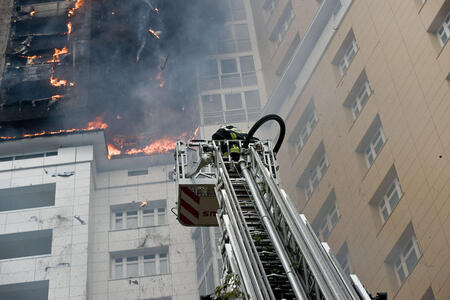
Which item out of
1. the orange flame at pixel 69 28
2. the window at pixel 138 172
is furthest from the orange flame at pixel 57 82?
the window at pixel 138 172

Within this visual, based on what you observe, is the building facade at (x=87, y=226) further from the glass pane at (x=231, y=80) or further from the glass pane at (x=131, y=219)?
the glass pane at (x=231, y=80)

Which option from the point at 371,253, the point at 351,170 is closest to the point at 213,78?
the point at 351,170

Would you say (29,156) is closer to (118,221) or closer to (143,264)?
(118,221)

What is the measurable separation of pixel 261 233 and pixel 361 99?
1528 cm

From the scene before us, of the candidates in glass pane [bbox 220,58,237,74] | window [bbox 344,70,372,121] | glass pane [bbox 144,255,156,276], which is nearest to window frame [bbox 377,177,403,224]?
window [bbox 344,70,372,121]

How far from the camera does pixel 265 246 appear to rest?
10.1 m

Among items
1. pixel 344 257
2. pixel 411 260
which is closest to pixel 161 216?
pixel 344 257

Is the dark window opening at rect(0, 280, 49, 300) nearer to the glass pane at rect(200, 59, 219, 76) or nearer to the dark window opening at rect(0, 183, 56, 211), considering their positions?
the dark window opening at rect(0, 183, 56, 211)

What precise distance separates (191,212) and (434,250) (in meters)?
7.54

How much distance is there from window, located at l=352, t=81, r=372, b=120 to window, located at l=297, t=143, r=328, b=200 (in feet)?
7.37

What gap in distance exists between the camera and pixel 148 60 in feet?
152

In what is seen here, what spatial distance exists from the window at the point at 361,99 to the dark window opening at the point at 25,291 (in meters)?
19.6

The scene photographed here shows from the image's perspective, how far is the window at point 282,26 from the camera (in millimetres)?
34969

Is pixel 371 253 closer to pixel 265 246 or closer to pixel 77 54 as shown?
pixel 265 246
